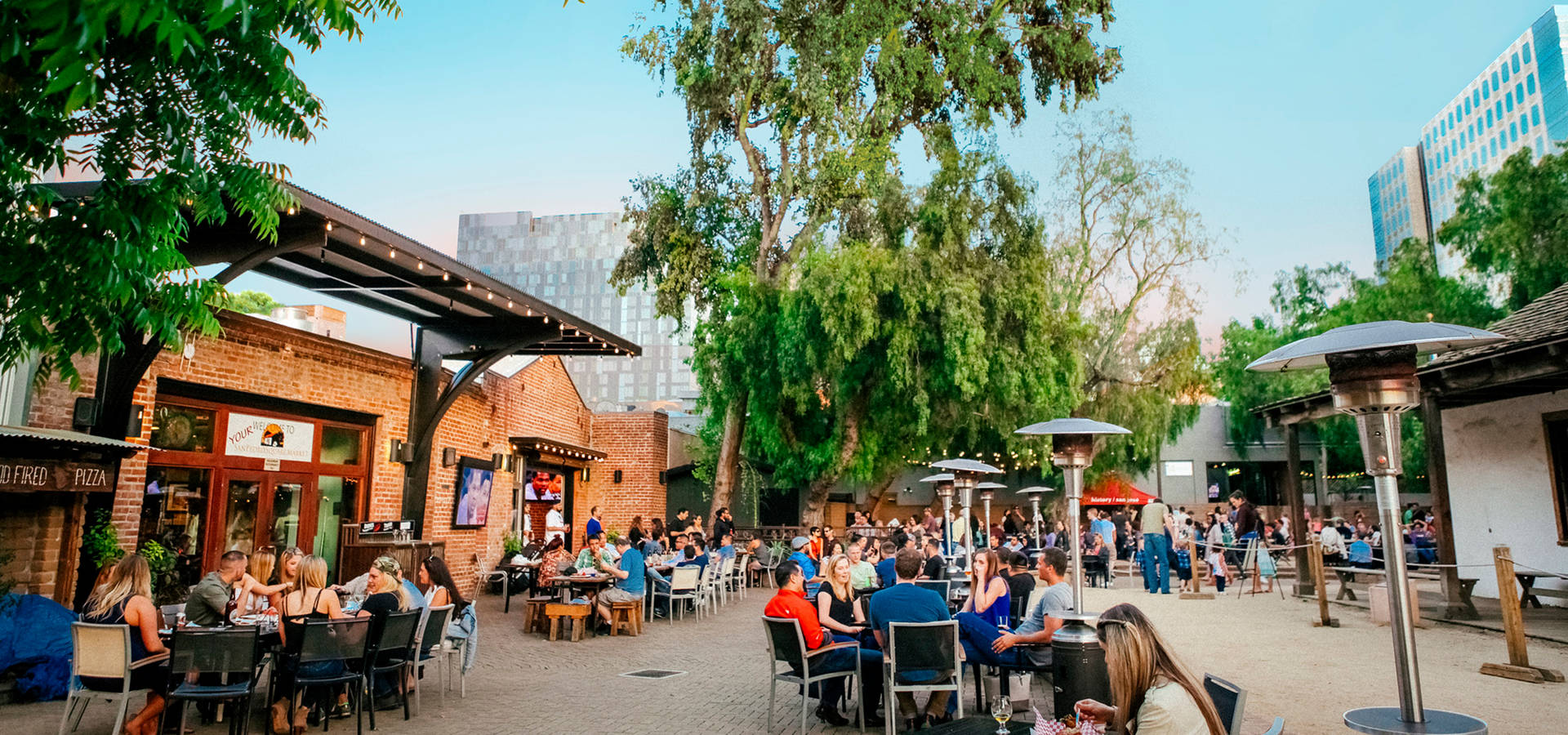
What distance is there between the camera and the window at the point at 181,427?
950cm

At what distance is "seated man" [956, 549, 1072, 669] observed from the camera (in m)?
6.23

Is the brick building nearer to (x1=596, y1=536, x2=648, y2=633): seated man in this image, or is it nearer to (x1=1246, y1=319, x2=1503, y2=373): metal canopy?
(x1=596, y1=536, x2=648, y2=633): seated man

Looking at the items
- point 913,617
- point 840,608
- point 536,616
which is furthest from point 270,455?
point 913,617

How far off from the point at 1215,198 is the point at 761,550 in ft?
51.9

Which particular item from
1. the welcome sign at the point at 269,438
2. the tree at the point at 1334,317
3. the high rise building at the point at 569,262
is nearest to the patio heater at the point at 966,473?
the welcome sign at the point at 269,438

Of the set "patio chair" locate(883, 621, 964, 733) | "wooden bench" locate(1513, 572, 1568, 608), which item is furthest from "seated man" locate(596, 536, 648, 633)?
"wooden bench" locate(1513, 572, 1568, 608)

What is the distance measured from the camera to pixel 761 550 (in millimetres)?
18734

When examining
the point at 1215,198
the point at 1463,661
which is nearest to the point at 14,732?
the point at 1463,661

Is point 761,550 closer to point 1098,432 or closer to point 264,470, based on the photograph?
point 264,470

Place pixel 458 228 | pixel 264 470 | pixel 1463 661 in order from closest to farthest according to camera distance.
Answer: pixel 1463 661 < pixel 264 470 < pixel 458 228

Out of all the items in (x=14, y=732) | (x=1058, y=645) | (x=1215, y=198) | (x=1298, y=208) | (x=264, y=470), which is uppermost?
(x=1298, y=208)

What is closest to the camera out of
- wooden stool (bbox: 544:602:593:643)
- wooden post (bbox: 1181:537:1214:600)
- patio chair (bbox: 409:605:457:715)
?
patio chair (bbox: 409:605:457:715)

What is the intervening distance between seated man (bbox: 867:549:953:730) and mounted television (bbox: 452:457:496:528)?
1000cm

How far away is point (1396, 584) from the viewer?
4.39 meters
